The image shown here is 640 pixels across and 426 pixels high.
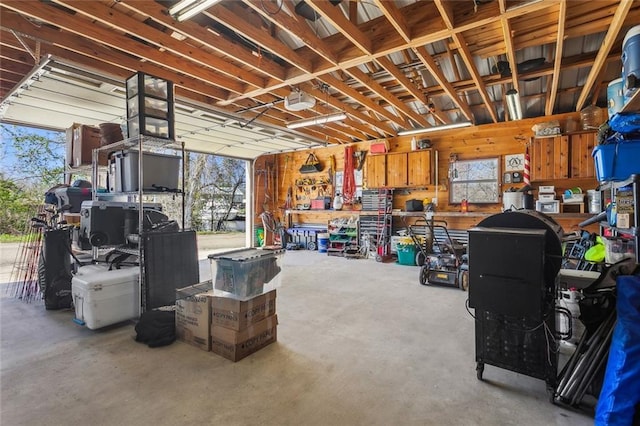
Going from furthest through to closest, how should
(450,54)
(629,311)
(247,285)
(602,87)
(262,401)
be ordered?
(602,87)
(450,54)
(247,285)
(262,401)
(629,311)

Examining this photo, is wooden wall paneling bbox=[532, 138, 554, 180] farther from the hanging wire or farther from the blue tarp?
the hanging wire

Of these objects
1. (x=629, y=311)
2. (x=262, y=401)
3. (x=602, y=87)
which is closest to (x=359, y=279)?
(x=262, y=401)

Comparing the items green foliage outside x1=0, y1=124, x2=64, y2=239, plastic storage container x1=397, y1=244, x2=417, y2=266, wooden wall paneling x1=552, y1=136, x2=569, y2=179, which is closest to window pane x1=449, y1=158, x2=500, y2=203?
wooden wall paneling x1=552, y1=136, x2=569, y2=179

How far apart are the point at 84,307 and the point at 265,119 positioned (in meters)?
4.72

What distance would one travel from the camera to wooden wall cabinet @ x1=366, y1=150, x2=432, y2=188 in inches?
283

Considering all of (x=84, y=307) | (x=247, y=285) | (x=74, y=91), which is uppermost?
(x=74, y=91)

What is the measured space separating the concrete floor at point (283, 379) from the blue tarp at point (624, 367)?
34 cm

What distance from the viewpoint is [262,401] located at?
197 cm

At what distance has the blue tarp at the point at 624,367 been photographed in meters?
1.51

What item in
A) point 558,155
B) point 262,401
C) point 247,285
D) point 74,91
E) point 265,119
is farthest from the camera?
point 265,119

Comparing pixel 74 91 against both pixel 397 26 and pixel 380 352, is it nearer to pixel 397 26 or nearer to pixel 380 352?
pixel 397 26

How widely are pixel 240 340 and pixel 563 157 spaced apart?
20.9 ft

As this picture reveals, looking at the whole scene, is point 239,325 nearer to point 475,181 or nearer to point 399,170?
point 399,170

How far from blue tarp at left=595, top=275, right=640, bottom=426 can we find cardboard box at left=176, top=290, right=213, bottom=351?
267cm
